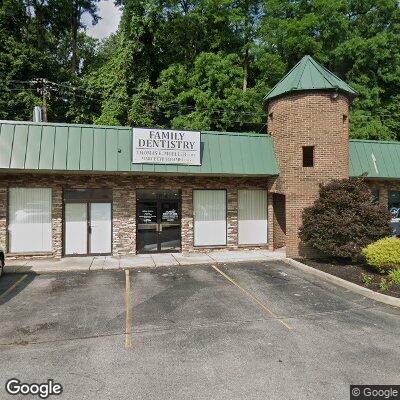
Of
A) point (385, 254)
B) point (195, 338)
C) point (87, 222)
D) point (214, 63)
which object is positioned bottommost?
point (195, 338)

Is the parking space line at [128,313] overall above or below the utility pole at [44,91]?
below

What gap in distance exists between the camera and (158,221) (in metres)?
15.6

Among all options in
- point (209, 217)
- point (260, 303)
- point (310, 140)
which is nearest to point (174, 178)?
point (209, 217)

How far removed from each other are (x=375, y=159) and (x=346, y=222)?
615 cm

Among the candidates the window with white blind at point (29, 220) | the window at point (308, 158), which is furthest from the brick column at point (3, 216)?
the window at point (308, 158)

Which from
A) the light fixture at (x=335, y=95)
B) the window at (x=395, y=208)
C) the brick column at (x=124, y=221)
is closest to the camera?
the light fixture at (x=335, y=95)

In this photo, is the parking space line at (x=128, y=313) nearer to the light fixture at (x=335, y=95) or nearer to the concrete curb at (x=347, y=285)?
the concrete curb at (x=347, y=285)

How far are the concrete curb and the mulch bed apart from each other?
30cm

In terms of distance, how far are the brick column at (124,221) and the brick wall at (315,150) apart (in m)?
6.94

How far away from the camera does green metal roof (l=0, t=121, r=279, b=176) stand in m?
13.1

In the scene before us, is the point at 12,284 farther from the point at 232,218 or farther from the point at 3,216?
the point at 232,218

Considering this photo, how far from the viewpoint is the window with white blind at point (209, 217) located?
16.0 metres

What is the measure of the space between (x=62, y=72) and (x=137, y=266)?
2474 cm

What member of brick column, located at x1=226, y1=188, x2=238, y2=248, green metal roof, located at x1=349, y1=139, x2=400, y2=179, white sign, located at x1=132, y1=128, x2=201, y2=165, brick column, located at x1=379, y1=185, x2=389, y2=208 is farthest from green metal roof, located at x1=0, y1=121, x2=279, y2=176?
brick column, located at x1=379, y1=185, x2=389, y2=208
